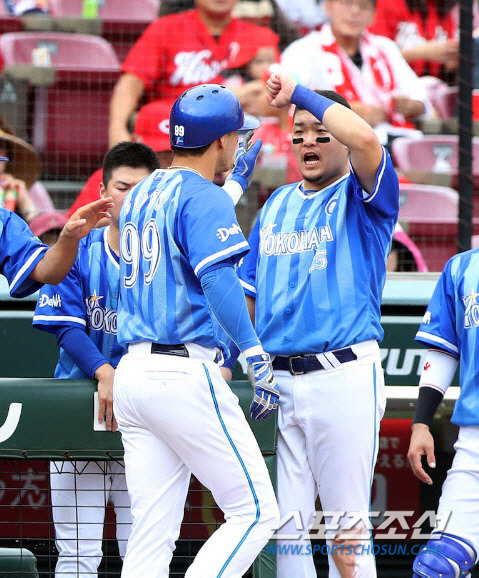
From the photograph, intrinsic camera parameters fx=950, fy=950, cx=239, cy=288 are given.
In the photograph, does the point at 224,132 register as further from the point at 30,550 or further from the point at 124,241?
the point at 30,550

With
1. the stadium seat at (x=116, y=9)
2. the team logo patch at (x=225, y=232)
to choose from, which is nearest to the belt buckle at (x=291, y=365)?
the team logo patch at (x=225, y=232)

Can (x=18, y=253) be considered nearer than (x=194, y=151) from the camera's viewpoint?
No

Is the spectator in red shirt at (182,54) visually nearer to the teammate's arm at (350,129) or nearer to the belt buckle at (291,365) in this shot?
the teammate's arm at (350,129)

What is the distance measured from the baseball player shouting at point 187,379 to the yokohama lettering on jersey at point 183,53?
358 centimetres

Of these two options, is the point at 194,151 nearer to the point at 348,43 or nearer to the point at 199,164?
the point at 199,164

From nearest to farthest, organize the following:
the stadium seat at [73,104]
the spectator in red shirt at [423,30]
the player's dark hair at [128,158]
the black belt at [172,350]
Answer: the black belt at [172,350] < the player's dark hair at [128,158] < the stadium seat at [73,104] < the spectator in red shirt at [423,30]

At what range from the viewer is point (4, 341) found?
12.7 feet

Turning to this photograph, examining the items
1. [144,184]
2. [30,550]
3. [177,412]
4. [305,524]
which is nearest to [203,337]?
[177,412]

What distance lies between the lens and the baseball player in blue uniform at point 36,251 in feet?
9.89

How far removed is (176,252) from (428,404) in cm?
110

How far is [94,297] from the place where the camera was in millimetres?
3484

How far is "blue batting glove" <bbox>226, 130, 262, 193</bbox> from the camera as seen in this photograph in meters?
3.48

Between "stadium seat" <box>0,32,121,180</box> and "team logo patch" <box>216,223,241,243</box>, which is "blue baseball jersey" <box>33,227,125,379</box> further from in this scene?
"stadium seat" <box>0,32,121,180</box>

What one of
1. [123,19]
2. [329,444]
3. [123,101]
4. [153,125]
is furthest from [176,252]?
[123,19]
